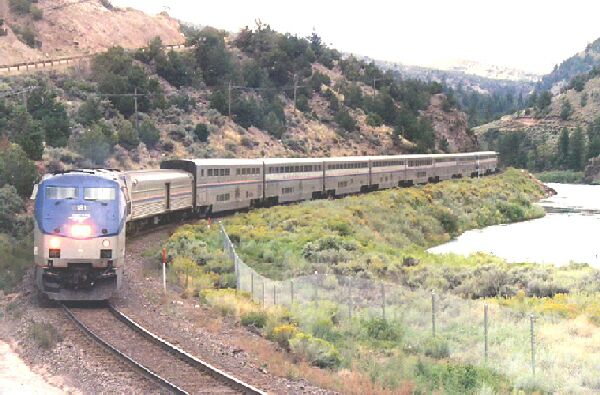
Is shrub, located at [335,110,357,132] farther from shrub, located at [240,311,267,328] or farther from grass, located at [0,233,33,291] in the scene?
shrub, located at [240,311,267,328]

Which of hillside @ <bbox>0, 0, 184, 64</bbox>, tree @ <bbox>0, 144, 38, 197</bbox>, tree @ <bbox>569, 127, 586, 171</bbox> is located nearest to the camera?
tree @ <bbox>0, 144, 38, 197</bbox>

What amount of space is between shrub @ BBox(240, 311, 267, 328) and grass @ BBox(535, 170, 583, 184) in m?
147

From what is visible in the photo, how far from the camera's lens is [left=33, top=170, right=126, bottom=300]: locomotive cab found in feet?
72.0

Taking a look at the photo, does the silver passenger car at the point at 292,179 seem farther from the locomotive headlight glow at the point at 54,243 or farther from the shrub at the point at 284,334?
the shrub at the point at 284,334

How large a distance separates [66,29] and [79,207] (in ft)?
338

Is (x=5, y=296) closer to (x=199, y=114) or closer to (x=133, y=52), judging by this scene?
(x=199, y=114)

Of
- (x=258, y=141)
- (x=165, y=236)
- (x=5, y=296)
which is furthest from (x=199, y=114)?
(x=5, y=296)

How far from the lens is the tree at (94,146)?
2415 inches

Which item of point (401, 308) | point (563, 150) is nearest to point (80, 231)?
point (401, 308)

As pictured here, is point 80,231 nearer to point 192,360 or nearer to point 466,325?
point 192,360

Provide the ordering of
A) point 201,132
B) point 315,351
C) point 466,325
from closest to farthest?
point 315,351
point 466,325
point 201,132

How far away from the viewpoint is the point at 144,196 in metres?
34.7

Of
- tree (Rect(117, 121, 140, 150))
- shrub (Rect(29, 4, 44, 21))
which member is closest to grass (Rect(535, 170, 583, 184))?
shrub (Rect(29, 4, 44, 21))

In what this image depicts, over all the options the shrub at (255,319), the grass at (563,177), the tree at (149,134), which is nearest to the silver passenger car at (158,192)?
the shrub at (255,319)
